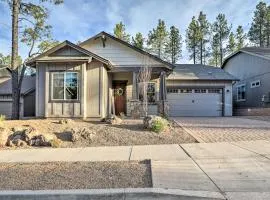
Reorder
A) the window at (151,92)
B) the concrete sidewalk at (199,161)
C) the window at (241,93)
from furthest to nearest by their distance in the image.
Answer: the window at (241,93) < the window at (151,92) < the concrete sidewalk at (199,161)

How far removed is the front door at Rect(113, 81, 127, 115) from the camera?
20.1 metres

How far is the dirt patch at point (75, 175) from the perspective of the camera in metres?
5.32

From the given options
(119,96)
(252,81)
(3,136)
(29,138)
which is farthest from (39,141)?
(252,81)

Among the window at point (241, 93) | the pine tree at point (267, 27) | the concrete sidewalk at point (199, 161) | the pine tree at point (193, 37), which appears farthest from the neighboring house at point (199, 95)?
the pine tree at point (267, 27)

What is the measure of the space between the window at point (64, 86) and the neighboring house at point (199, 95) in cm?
872

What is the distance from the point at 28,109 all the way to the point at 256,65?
1926cm

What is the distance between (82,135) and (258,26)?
1565 inches

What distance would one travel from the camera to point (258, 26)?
4247 cm

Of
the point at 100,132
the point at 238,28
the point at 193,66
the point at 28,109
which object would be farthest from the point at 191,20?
the point at 100,132

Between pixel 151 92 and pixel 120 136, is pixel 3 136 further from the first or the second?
pixel 151 92

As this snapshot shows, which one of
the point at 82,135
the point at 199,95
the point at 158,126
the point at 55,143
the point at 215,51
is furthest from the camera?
the point at 215,51

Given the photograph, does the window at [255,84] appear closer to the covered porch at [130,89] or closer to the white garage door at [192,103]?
the white garage door at [192,103]

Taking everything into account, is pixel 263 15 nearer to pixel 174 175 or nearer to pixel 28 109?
pixel 28 109

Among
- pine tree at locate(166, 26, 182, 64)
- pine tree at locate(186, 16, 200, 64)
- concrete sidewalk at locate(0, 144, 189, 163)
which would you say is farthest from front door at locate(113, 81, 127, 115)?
pine tree at locate(186, 16, 200, 64)
